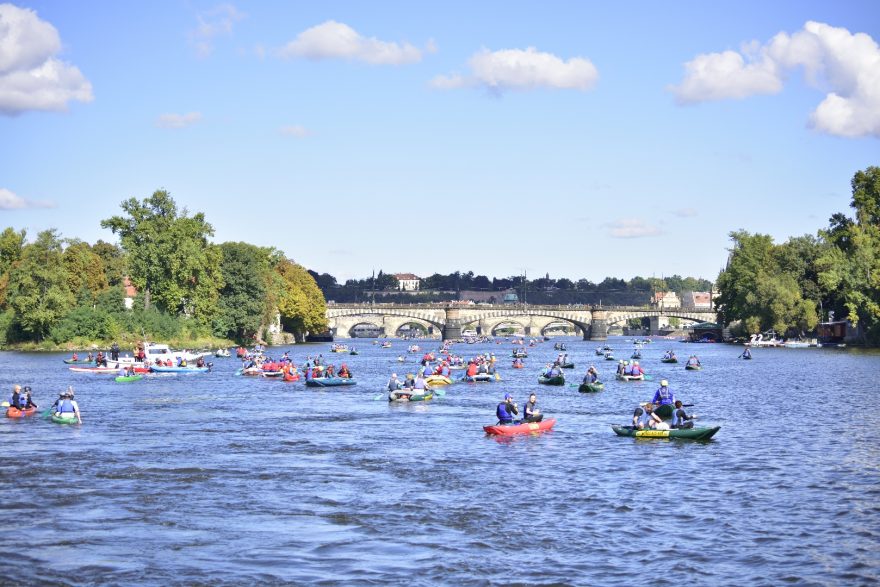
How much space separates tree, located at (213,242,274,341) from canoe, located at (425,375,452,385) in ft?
217

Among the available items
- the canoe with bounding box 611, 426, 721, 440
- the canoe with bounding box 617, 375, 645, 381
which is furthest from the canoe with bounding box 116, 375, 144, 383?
the canoe with bounding box 611, 426, 721, 440

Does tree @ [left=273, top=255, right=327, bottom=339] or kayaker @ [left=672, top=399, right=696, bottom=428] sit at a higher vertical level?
tree @ [left=273, top=255, right=327, bottom=339]

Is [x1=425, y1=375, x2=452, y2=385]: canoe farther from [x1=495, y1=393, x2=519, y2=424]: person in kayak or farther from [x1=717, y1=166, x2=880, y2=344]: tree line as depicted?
[x1=717, y1=166, x2=880, y2=344]: tree line

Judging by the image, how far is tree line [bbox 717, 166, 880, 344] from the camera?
429 feet

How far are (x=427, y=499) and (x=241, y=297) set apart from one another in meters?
112

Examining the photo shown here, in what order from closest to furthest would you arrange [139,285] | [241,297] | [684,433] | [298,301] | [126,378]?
[684,433] < [126,378] < [139,285] < [241,297] < [298,301]

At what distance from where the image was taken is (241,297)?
139875mm

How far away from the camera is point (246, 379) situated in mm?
82062

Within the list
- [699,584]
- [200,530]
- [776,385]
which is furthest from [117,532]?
[776,385]

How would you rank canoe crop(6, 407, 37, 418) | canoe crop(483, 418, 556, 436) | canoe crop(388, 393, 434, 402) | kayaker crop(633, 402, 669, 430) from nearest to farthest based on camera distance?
kayaker crop(633, 402, 669, 430) → canoe crop(483, 418, 556, 436) → canoe crop(6, 407, 37, 418) → canoe crop(388, 393, 434, 402)

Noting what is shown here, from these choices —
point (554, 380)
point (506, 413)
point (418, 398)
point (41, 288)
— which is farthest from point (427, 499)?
point (41, 288)

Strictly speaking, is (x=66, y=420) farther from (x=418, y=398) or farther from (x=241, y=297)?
(x=241, y=297)

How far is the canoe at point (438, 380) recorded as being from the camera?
7443 centimetres

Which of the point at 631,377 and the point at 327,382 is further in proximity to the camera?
the point at 631,377
